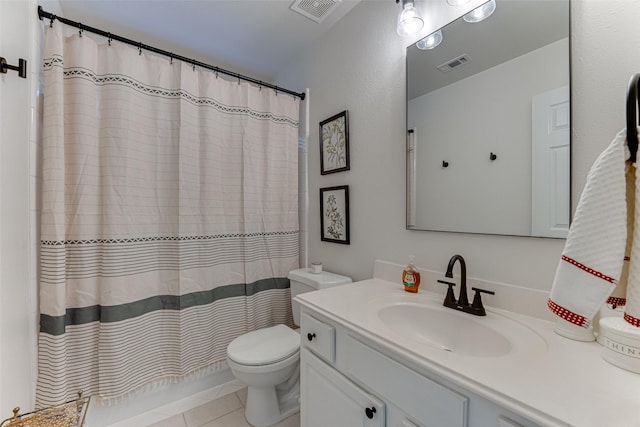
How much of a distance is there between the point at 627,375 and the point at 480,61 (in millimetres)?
1091

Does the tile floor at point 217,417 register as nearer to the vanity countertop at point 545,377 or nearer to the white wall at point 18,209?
the white wall at point 18,209

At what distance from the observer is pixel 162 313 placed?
1542 millimetres

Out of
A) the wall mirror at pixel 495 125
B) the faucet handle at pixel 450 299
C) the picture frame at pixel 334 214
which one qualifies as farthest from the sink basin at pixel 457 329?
the picture frame at pixel 334 214

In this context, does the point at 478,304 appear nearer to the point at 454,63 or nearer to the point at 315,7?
the point at 454,63

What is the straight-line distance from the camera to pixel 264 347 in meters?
1.48

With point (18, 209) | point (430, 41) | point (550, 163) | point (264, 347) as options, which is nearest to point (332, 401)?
point (264, 347)

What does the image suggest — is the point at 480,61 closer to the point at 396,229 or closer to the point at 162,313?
the point at 396,229

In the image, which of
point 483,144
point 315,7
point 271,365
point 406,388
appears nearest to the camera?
point 406,388

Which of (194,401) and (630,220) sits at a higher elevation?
(630,220)

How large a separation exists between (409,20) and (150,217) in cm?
165

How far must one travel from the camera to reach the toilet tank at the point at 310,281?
1556 millimetres

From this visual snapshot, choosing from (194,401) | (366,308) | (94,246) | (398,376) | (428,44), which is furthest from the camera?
(194,401)

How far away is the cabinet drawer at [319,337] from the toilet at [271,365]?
1.34ft

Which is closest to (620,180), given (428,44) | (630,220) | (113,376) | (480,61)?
(630,220)
